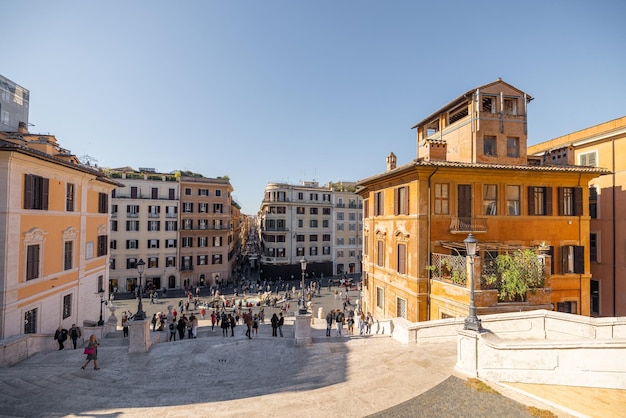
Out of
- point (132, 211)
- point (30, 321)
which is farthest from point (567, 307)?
point (132, 211)

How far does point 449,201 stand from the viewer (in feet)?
61.1

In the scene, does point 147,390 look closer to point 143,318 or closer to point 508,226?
point 143,318

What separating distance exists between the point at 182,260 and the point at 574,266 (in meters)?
44.5

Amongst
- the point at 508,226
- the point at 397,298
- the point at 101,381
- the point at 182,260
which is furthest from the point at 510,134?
the point at 182,260

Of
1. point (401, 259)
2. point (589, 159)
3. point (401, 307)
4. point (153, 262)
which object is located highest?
point (589, 159)

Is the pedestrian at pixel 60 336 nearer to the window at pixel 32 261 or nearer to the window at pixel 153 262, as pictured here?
the window at pixel 32 261

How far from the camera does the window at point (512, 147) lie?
68.5ft

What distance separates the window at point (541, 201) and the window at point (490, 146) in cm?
318

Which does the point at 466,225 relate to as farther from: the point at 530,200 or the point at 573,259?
the point at 573,259

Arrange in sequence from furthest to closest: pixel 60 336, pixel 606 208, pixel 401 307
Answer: pixel 606 208 < pixel 401 307 < pixel 60 336

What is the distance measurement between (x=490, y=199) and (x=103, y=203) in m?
28.2

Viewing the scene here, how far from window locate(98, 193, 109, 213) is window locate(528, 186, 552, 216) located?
3042cm

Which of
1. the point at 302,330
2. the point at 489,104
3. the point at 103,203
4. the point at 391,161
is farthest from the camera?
the point at 391,161

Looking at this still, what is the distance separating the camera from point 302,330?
14164 millimetres
